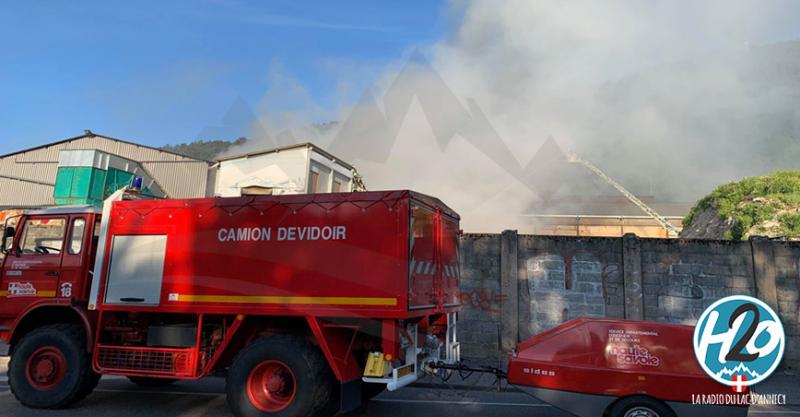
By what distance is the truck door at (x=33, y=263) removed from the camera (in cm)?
684

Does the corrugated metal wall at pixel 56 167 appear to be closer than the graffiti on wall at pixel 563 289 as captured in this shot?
No

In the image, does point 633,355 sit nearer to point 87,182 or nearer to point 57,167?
point 87,182

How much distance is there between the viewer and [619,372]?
4.85 metres

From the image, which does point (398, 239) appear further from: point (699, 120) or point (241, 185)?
point (699, 120)

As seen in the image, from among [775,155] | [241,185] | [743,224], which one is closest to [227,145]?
[241,185]

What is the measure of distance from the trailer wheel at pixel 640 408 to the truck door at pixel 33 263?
24.7ft

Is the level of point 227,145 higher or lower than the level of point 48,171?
higher

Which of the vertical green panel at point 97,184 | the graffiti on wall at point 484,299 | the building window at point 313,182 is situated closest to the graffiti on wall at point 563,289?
the graffiti on wall at point 484,299

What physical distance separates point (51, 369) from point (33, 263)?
1.60 m

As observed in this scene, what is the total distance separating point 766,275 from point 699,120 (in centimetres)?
5120

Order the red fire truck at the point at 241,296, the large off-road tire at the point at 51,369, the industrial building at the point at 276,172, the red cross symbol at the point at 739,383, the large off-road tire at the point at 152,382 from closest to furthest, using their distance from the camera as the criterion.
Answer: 1. the red cross symbol at the point at 739,383
2. the red fire truck at the point at 241,296
3. the large off-road tire at the point at 51,369
4. the large off-road tire at the point at 152,382
5. the industrial building at the point at 276,172

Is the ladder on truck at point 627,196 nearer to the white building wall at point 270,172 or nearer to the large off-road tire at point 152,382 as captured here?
the white building wall at point 270,172

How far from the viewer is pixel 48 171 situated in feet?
92.3

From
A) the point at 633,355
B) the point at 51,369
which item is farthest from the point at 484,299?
the point at 51,369
